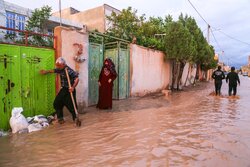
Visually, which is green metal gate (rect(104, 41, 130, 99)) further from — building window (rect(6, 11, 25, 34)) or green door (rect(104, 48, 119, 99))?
building window (rect(6, 11, 25, 34))

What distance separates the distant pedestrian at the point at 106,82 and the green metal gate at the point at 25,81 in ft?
6.08

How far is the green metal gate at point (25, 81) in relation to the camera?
542 cm

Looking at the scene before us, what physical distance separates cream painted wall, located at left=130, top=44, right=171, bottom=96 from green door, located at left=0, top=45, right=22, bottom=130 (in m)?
6.01

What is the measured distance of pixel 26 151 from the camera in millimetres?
4160

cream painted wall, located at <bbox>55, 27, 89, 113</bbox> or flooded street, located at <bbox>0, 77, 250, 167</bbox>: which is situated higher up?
cream painted wall, located at <bbox>55, 27, 89, 113</bbox>

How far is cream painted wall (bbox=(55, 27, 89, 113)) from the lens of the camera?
687 centimetres

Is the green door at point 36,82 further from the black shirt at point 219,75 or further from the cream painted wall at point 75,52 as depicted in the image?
the black shirt at point 219,75

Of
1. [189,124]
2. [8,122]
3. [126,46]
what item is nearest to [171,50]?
[126,46]

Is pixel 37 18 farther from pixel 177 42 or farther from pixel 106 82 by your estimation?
pixel 106 82

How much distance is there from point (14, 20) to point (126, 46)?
10.0 meters

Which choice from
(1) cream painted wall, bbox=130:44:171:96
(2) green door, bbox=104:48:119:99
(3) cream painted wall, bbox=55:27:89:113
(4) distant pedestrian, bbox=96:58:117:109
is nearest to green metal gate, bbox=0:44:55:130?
(3) cream painted wall, bbox=55:27:89:113

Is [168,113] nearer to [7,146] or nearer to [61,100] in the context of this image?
[61,100]

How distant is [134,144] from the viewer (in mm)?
4488

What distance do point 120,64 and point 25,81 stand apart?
4.85m
